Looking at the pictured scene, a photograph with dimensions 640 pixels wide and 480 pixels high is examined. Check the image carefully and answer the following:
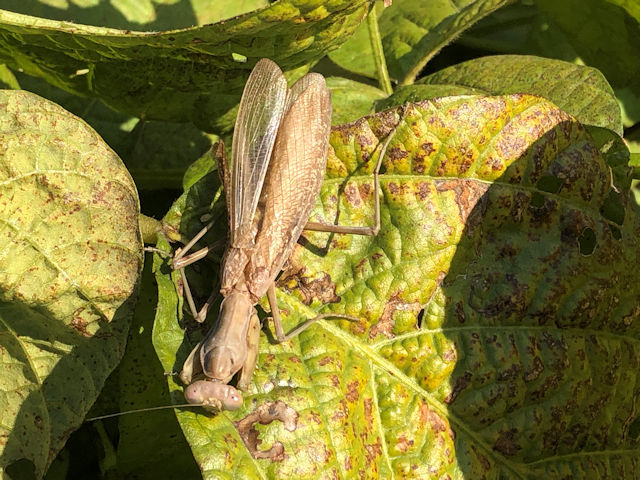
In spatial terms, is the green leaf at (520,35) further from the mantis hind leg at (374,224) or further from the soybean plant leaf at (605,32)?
the mantis hind leg at (374,224)

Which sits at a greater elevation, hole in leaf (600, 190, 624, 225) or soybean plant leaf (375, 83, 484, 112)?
soybean plant leaf (375, 83, 484, 112)

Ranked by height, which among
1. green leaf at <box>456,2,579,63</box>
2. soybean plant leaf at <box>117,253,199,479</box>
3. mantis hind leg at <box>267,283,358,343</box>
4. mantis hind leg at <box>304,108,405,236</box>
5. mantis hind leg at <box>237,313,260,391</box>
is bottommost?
soybean plant leaf at <box>117,253,199,479</box>

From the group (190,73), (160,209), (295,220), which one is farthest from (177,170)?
(295,220)

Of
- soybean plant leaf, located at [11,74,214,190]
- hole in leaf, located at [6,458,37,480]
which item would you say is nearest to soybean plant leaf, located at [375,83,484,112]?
soybean plant leaf, located at [11,74,214,190]

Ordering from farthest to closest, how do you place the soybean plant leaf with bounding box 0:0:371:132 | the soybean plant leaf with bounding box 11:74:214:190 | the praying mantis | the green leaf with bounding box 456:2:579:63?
the green leaf with bounding box 456:2:579:63
the soybean plant leaf with bounding box 11:74:214:190
the praying mantis
the soybean plant leaf with bounding box 0:0:371:132

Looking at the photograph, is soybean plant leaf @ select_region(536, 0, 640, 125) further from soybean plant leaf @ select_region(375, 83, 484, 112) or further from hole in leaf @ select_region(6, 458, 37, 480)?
hole in leaf @ select_region(6, 458, 37, 480)

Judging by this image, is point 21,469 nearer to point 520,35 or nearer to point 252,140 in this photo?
point 252,140

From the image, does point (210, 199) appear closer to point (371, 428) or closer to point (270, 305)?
point (270, 305)

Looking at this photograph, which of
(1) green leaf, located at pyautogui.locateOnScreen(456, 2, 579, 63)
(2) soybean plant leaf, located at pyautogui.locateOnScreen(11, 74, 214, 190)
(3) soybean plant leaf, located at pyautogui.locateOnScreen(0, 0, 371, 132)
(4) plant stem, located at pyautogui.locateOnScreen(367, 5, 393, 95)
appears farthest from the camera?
(1) green leaf, located at pyautogui.locateOnScreen(456, 2, 579, 63)

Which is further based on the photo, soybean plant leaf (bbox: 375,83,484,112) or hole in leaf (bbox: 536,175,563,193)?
soybean plant leaf (bbox: 375,83,484,112)
